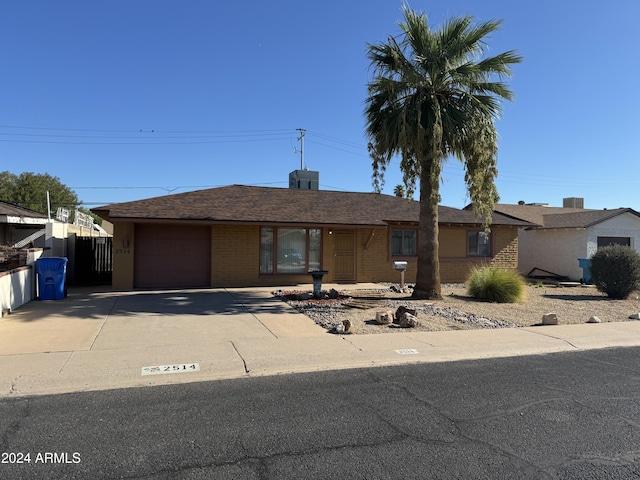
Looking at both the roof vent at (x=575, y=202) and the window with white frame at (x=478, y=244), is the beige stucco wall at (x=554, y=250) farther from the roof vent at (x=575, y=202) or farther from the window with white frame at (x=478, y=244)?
the roof vent at (x=575, y=202)

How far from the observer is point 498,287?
14242mm

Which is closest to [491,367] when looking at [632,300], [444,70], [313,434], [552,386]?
[552,386]

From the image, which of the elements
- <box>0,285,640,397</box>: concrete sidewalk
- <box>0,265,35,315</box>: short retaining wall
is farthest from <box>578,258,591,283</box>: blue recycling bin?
<box>0,265,35,315</box>: short retaining wall

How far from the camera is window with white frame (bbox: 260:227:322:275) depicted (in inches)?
685

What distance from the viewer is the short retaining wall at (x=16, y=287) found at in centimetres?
1019

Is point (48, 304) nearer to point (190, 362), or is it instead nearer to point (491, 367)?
point (190, 362)

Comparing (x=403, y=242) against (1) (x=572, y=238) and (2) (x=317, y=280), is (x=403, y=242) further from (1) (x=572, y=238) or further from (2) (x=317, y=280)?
(1) (x=572, y=238)

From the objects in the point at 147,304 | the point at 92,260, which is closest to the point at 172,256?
the point at 92,260

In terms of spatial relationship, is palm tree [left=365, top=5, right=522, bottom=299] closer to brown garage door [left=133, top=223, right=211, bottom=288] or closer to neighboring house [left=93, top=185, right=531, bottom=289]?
neighboring house [left=93, top=185, right=531, bottom=289]

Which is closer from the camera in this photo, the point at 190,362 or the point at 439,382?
the point at 439,382

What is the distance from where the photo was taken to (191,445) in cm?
406

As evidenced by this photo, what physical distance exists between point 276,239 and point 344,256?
9.77ft

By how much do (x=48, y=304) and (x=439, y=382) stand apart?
10420mm

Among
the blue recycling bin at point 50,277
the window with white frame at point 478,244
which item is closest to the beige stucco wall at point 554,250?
the window with white frame at point 478,244
